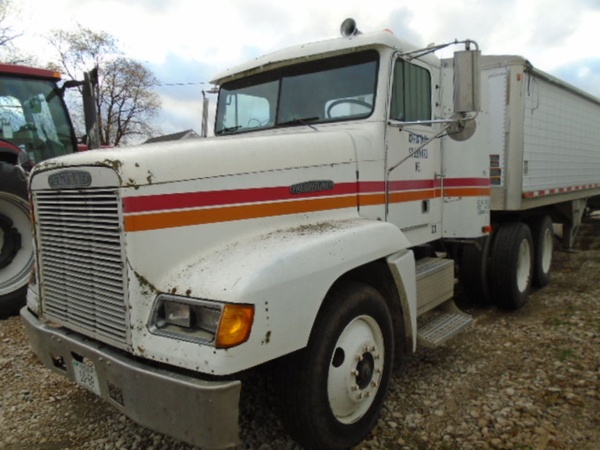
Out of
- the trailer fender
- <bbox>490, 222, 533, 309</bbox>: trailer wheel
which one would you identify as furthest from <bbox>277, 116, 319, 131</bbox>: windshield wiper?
<bbox>490, 222, 533, 309</bbox>: trailer wheel

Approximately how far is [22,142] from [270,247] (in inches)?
210

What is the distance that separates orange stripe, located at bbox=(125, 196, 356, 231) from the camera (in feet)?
7.79

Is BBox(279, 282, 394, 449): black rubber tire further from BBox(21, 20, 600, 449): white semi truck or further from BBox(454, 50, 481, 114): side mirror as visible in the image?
BBox(454, 50, 481, 114): side mirror

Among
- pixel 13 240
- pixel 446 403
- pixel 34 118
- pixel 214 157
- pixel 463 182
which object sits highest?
pixel 34 118

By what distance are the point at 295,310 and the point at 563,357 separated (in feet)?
10.4

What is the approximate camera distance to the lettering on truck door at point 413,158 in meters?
3.81

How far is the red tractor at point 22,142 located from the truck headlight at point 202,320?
375cm

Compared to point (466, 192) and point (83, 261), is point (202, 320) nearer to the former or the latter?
point (83, 261)

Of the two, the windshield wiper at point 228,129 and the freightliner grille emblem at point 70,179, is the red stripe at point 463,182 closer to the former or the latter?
the windshield wiper at point 228,129

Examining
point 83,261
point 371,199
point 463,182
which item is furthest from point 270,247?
point 463,182

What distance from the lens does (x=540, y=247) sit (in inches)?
267

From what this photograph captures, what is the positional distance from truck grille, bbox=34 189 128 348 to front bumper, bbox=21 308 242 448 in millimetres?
134

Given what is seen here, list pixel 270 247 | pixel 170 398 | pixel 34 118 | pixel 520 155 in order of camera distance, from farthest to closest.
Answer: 1. pixel 34 118
2. pixel 520 155
3. pixel 270 247
4. pixel 170 398

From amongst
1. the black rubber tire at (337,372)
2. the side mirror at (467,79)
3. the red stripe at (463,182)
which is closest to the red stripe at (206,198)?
the black rubber tire at (337,372)
